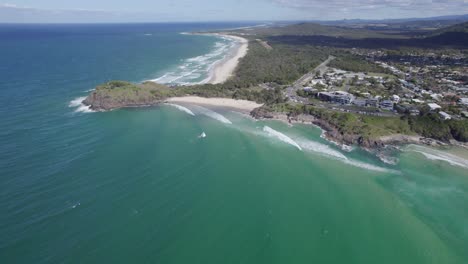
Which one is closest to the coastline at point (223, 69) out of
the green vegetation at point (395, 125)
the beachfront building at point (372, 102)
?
the green vegetation at point (395, 125)

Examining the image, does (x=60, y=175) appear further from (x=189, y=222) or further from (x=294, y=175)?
(x=294, y=175)

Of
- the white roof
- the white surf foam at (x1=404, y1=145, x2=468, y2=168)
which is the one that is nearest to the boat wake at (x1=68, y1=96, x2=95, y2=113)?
the white surf foam at (x1=404, y1=145, x2=468, y2=168)

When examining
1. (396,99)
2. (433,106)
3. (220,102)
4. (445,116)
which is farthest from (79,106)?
(433,106)

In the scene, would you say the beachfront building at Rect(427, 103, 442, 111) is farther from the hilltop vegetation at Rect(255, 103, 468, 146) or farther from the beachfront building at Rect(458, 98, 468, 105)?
the beachfront building at Rect(458, 98, 468, 105)

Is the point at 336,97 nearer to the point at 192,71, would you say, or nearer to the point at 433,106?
the point at 433,106

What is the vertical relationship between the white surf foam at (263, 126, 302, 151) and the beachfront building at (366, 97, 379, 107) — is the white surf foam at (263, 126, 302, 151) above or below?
below
